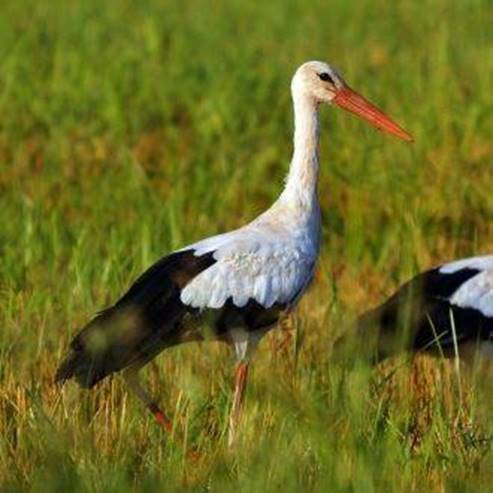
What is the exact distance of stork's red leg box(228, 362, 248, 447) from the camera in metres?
5.53

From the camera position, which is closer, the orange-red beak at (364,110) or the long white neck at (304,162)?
the long white neck at (304,162)

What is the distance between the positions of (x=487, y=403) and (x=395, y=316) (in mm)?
1170

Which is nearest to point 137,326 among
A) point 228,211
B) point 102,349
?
point 102,349

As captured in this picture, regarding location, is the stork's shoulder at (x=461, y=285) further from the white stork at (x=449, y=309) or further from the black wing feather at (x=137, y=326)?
the black wing feather at (x=137, y=326)

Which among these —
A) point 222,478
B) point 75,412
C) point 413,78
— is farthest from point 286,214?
point 413,78

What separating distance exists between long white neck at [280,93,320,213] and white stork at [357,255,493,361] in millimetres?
508

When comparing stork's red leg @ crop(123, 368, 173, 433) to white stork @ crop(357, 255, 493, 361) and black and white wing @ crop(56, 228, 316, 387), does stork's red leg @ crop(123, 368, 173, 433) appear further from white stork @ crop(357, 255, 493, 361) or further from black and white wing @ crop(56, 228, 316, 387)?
white stork @ crop(357, 255, 493, 361)

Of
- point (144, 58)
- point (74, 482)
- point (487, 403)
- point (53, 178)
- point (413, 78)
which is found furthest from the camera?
point (144, 58)

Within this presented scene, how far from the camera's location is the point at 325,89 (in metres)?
6.96

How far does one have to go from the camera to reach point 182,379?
6.05 metres

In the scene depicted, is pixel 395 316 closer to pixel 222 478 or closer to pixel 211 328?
pixel 211 328

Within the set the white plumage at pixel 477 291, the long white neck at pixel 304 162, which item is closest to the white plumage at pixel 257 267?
the long white neck at pixel 304 162

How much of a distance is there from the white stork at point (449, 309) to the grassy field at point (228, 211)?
0.58 ft

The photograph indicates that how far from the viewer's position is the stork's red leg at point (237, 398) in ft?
18.1
